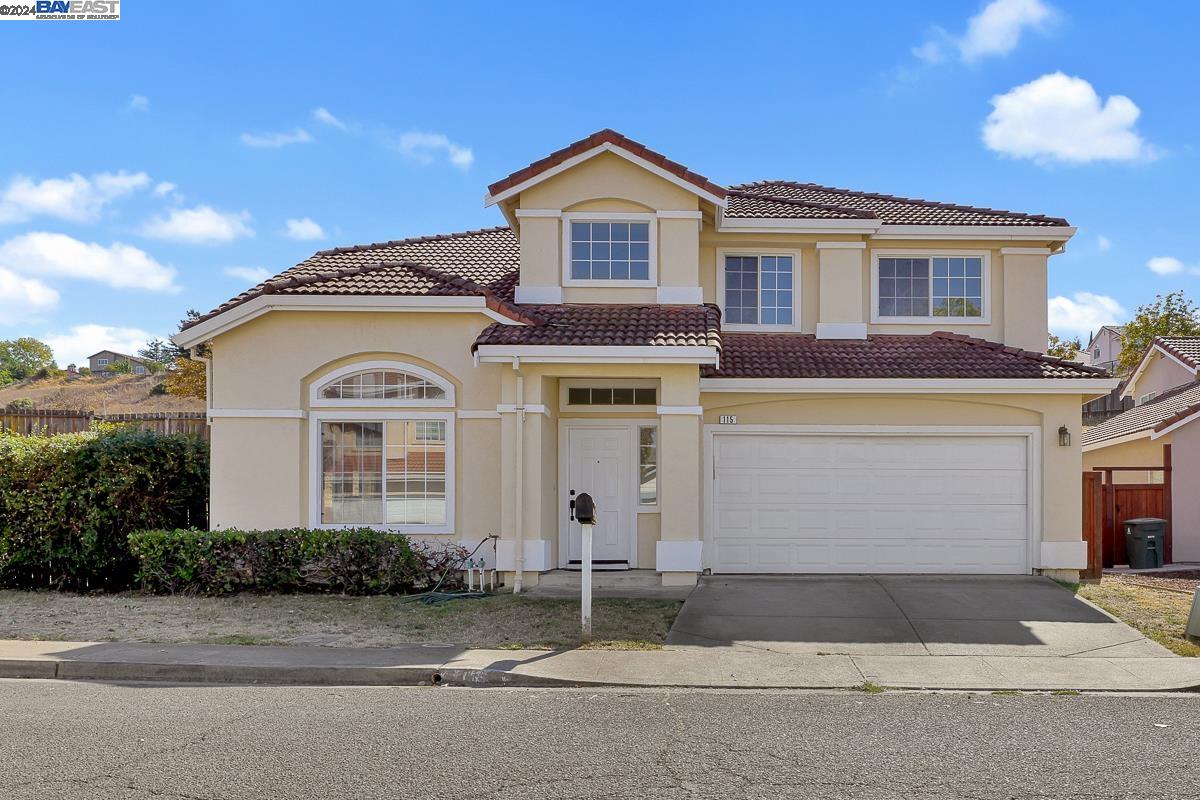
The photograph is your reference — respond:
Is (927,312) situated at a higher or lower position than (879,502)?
higher

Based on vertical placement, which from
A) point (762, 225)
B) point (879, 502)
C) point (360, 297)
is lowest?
point (879, 502)

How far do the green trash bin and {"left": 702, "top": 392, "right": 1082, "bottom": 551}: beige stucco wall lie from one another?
425 cm

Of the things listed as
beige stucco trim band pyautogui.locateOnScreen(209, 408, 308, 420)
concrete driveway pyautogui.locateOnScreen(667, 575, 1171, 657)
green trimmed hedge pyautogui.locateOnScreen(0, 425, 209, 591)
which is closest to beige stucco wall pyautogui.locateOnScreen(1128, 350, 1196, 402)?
concrete driveway pyautogui.locateOnScreen(667, 575, 1171, 657)

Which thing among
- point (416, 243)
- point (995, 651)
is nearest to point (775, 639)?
point (995, 651)

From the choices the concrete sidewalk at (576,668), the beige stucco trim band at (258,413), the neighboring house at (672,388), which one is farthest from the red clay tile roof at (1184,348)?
the beige stucco trim band at (258,413)

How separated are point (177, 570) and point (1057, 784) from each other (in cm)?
1003

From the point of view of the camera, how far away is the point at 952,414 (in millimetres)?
13625

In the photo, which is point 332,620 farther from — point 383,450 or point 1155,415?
point 1155,415

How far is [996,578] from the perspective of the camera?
43.5 ft

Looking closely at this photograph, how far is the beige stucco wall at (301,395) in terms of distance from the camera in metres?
12.8

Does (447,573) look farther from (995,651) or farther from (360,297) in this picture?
(995,651)

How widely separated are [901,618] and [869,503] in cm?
307

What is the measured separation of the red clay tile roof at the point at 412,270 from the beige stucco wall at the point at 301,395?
1.23ft

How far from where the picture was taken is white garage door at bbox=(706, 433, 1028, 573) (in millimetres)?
13555
